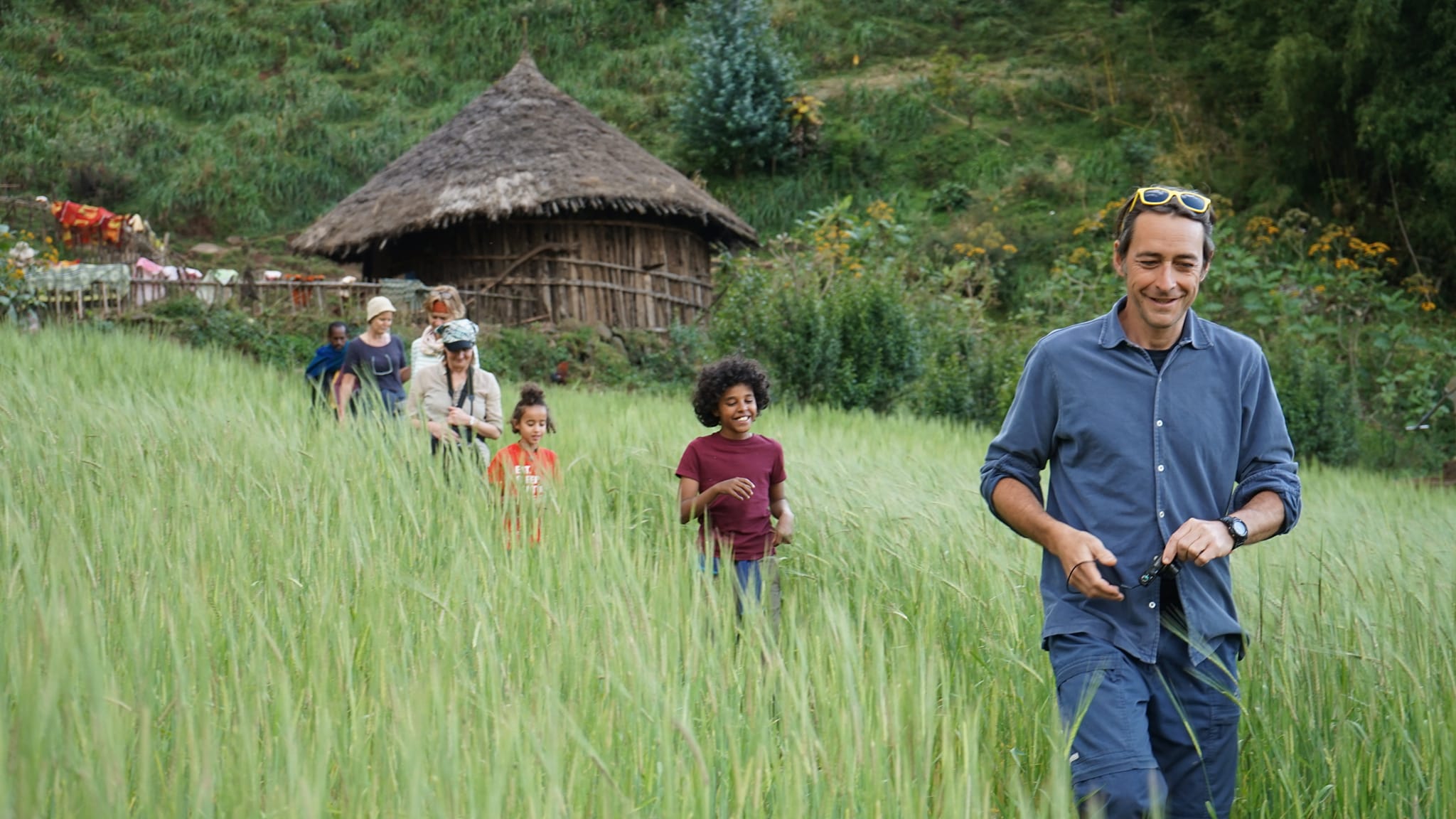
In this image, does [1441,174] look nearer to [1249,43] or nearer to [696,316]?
[1249,43]

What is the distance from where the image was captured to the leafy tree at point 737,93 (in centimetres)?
2223

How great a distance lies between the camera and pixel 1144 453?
216 cm

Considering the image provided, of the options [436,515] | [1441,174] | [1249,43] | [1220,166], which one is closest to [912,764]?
[436,515]

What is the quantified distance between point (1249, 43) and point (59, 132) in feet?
69.0

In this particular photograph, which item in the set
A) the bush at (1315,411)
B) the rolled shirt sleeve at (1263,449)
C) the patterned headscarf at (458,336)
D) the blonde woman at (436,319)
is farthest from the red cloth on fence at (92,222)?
the rolled shirt sleeve at (1263,449)

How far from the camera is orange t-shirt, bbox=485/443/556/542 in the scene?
3.89 m

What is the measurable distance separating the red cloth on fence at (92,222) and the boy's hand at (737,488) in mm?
18132

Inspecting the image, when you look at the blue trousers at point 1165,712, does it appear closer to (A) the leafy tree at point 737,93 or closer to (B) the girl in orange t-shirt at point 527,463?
(B) the girl in orange t-shirt at point 527,463

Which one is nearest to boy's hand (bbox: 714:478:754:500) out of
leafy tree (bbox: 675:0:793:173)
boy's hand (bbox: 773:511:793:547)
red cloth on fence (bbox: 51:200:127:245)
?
boy's hand (bbox: 773:511:793:547)

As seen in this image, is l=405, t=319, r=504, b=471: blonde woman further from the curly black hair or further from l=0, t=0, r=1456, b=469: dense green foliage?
l=0, t=0, r=1456, b=469: dense green foliage

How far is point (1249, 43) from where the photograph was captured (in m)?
17.2

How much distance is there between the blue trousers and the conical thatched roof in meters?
13.9

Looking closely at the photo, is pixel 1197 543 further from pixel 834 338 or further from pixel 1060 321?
pixel 1060 321

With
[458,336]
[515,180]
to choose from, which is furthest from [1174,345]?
[515,180]
